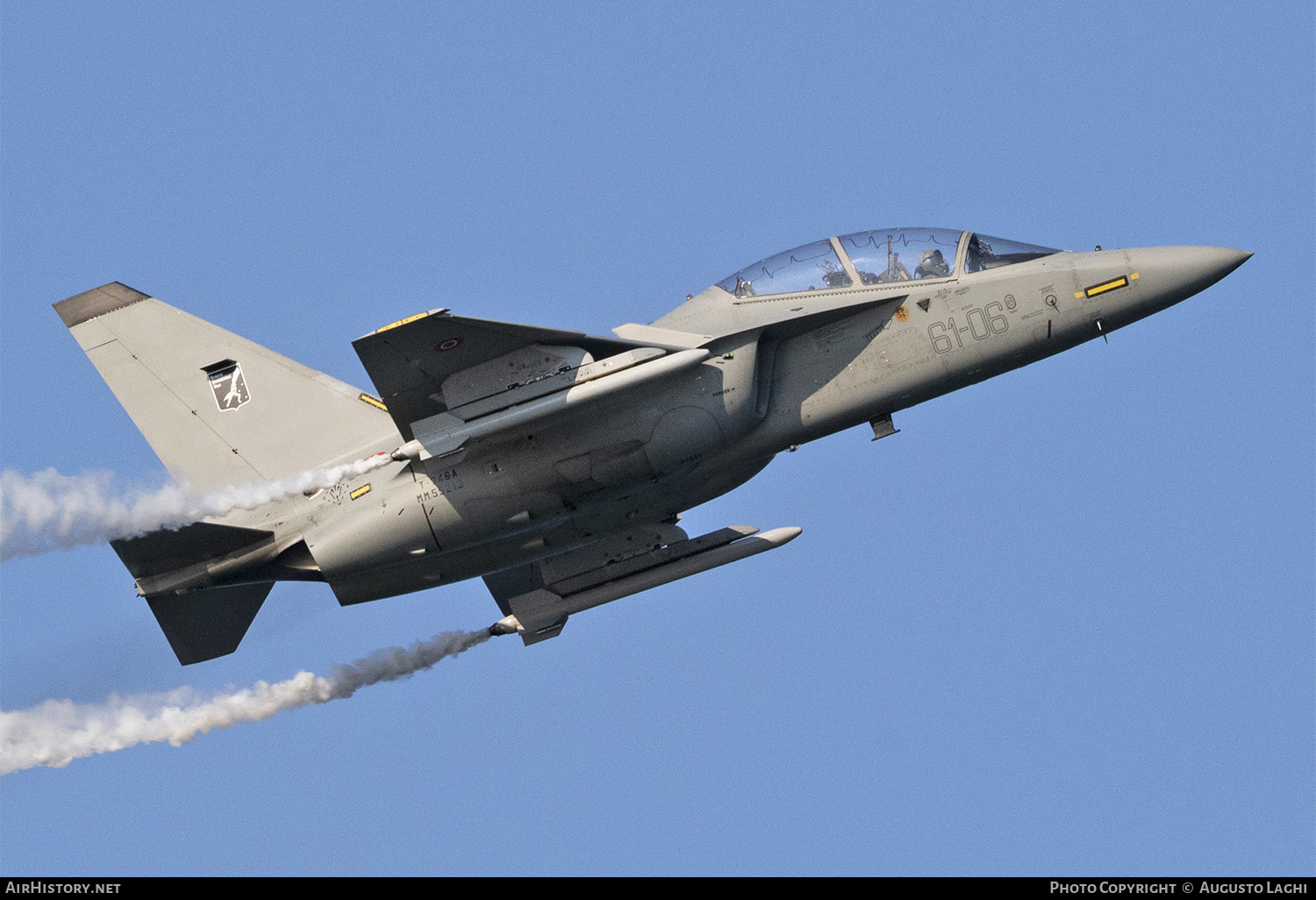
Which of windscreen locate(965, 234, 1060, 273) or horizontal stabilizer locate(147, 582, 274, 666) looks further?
horizontal stabilizer locate(147, 582, 274, 666)

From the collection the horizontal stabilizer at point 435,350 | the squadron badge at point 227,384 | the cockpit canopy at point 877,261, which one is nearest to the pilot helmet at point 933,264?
the cockpit canopy at point 877,261

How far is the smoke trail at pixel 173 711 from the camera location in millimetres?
18422

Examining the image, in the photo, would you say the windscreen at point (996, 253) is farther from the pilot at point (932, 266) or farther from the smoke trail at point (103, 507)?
the smoke trail at point (103, 507)

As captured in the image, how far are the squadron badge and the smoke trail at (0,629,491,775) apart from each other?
3647 mm

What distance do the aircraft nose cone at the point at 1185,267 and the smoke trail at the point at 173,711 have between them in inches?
368

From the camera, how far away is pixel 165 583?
17.0 m

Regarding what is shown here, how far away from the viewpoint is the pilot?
16.6 metres

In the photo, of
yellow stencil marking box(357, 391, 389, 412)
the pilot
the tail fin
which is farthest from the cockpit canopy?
the tail fin

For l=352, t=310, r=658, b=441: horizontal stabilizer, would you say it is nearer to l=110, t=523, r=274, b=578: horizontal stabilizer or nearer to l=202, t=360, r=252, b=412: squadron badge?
l=110, t=523, r=274, b=578: horizontal stabilizer

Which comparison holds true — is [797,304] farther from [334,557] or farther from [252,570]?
[252,570]

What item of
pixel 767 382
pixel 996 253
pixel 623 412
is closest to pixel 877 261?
pixel 996 253
